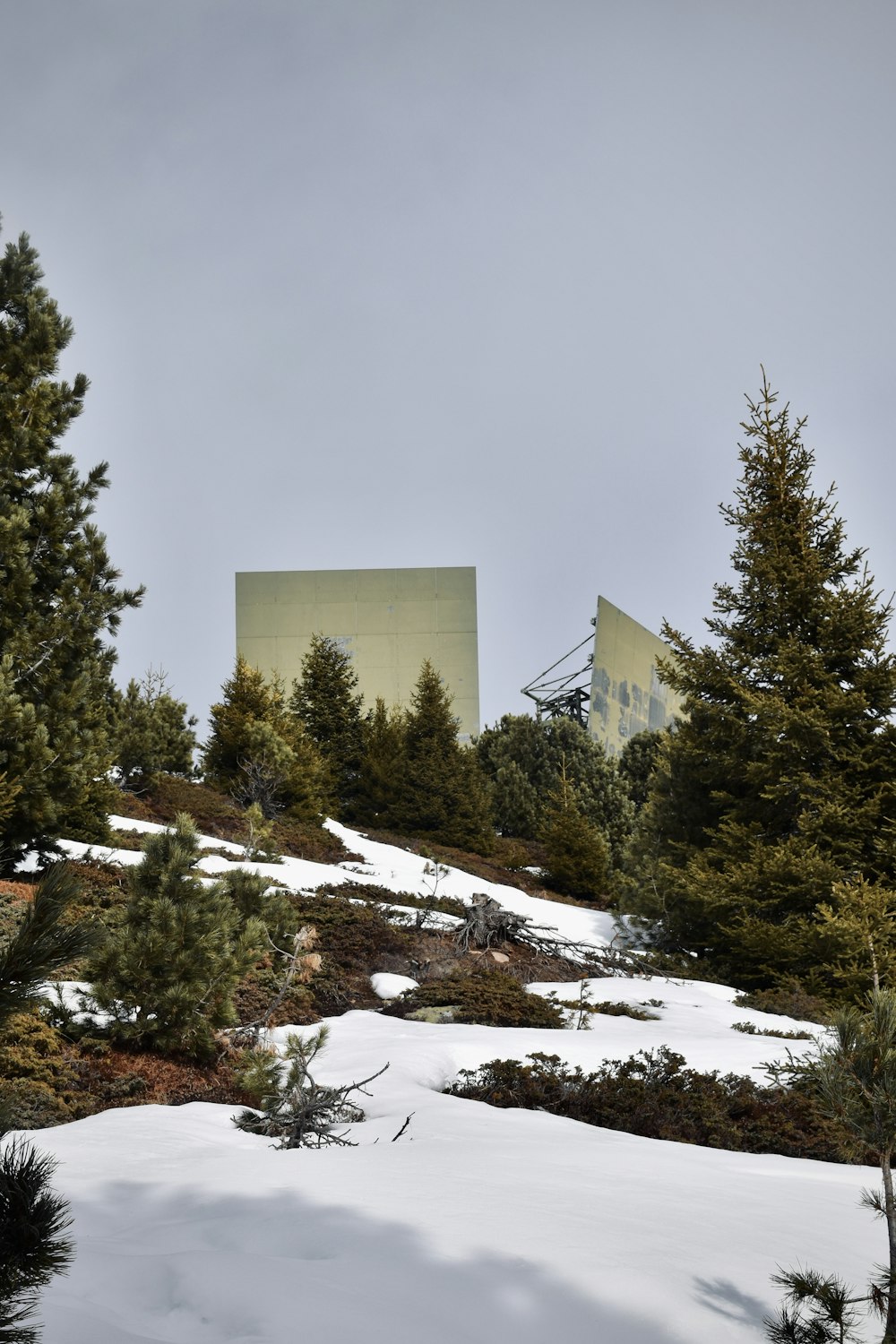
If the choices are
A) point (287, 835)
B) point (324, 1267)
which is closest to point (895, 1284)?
point (324, 1267)

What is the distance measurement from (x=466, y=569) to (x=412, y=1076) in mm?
40680

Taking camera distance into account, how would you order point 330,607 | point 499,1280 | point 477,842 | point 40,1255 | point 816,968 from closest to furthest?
point 40,1255, point 499,1280, point 816,968, point 477,842, point 330,607

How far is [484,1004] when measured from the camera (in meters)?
8.37

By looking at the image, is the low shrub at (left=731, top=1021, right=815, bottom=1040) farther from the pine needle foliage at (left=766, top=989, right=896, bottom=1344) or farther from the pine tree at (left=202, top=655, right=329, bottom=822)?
the pine tree at (left=202, top=655, right=329, bottom=822)

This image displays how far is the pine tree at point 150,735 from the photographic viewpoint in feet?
68.0

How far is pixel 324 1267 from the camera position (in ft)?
8.06

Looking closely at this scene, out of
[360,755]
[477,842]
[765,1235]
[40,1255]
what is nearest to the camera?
[40,1255]

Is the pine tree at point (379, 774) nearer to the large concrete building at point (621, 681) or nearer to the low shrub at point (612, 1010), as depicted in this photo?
the large concrete building at point (621, 681)

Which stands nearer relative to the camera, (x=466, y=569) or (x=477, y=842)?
(x=477, y=842)

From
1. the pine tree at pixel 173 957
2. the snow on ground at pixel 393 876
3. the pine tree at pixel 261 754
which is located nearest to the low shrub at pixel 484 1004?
the pine tree at pixel 173 957

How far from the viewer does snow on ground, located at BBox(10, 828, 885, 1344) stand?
221cm

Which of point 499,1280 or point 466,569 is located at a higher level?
point 466,569

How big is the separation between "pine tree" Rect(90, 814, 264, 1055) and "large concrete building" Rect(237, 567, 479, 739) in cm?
3748

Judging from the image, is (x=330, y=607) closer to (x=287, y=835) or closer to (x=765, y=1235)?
(x=287, y=835)
